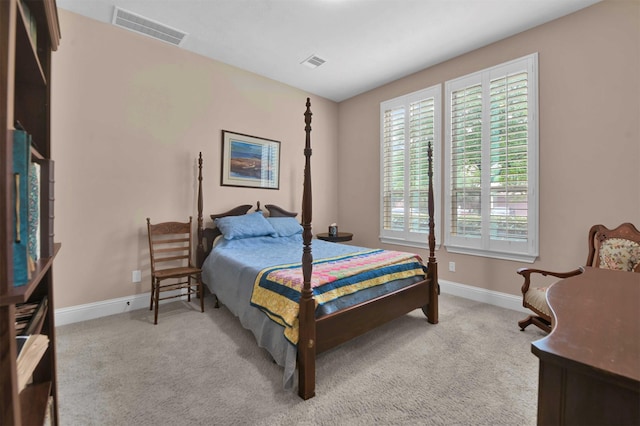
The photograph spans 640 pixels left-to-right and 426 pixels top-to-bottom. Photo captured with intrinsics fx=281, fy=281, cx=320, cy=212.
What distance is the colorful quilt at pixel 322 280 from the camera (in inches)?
71.9

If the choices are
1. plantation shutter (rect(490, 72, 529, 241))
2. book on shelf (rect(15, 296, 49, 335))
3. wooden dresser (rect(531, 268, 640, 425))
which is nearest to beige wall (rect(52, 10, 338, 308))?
book on shelf (rect(15, 296, 49, 335))

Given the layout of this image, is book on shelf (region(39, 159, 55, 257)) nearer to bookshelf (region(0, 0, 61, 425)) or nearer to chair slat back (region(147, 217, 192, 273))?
bookshelf (region(0, 0, 61, 425))

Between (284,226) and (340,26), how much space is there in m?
2.42

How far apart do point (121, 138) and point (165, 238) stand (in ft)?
3.78

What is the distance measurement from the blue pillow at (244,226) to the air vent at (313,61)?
2061mm

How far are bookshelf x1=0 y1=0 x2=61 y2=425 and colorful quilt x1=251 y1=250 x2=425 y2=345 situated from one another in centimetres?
110

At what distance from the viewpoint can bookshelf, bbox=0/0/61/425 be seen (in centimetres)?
62

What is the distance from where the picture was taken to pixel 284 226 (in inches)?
152

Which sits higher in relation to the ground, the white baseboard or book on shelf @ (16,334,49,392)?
book on shelf @ (16,334,49,392)

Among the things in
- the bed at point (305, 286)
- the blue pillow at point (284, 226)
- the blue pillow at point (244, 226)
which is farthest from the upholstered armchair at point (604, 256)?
the blue pillow at point (244, 226)

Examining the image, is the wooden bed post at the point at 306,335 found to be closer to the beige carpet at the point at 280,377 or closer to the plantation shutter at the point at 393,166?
the beige carpet at the point at 280,377

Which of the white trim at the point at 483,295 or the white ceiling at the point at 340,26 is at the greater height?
the white ceiling at the point at 340,26

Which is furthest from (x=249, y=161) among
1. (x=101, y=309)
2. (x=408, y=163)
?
(x=101, y=309)

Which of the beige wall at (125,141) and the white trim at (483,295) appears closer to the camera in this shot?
the beige wall at (125,141)
